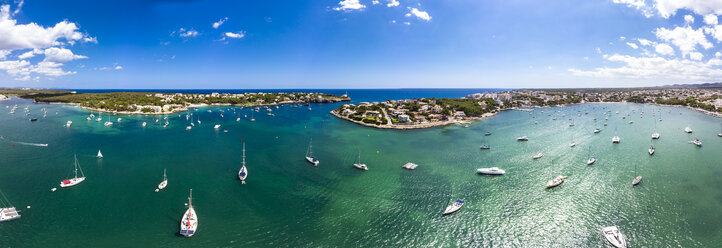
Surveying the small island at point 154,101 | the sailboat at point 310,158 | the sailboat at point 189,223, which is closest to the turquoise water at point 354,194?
the sailboat at point 189,223

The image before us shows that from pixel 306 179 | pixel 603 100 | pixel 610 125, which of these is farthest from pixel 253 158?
pixel 603 100

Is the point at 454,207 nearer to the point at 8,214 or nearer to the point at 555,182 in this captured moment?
the point at 555,182

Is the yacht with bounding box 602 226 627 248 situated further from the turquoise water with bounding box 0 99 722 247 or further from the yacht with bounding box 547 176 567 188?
the yacht with bounding box 547 176 567 188

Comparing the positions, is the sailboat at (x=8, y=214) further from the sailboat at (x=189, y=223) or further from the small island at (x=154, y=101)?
the small island at (x=154, y=101)

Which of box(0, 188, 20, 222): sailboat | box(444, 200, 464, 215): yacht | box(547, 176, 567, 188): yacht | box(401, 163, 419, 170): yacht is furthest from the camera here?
box(401, 163, 419, 170): yacht

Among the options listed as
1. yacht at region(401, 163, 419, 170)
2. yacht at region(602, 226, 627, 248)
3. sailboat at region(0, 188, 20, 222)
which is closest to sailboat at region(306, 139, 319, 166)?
yacht at region(401, 163, 419, 170)

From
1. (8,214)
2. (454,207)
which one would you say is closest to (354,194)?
(454,207)
